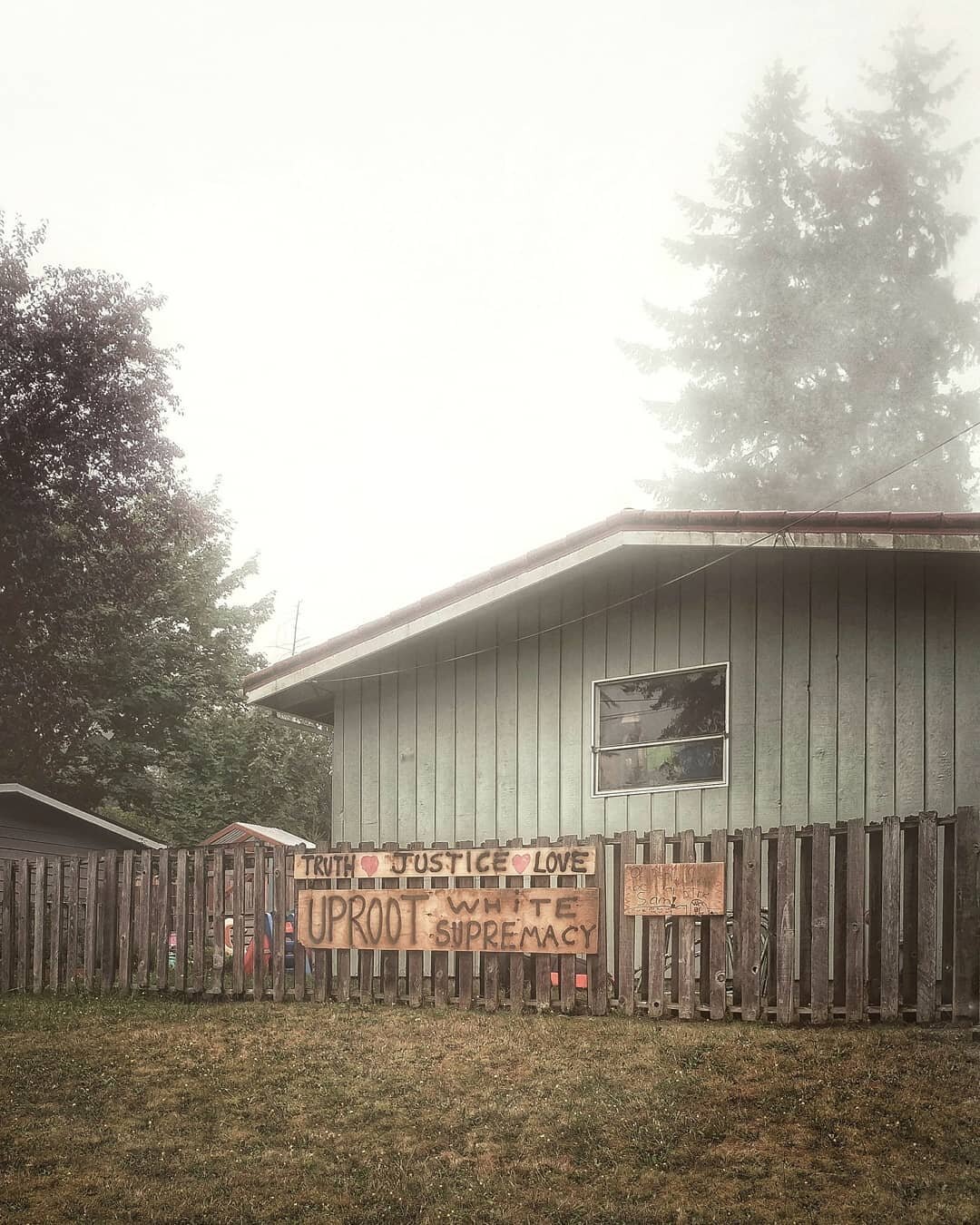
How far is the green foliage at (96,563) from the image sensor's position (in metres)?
30.9

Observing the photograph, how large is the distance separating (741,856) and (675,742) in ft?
9.46

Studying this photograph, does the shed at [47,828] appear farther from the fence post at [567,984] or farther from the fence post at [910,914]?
the fence post at [910,914]

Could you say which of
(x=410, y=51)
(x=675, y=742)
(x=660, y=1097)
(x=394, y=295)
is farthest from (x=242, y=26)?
(x=394, y=295)

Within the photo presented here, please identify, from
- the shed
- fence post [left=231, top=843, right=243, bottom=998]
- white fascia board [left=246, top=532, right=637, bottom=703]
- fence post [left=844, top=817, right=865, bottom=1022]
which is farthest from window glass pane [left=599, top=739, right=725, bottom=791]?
the shed

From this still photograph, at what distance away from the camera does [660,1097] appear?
6656 mm

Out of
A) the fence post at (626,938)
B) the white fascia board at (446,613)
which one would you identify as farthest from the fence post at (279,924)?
the fence post at (626,938)

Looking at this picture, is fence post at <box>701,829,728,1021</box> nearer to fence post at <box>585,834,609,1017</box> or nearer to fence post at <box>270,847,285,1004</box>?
fence post at <box>585,834,609,1017</box>

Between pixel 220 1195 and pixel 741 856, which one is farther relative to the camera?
pixel 741 856

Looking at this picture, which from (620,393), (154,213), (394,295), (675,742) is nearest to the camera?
(675,742)

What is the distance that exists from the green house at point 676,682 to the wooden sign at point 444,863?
1.98m

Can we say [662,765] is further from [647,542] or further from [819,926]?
[819,926]

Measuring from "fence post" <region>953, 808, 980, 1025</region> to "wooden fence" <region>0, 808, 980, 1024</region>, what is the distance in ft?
0.04

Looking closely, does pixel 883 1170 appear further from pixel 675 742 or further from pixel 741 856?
pixel 675 742

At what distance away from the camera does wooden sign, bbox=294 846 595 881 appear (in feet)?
31.8
